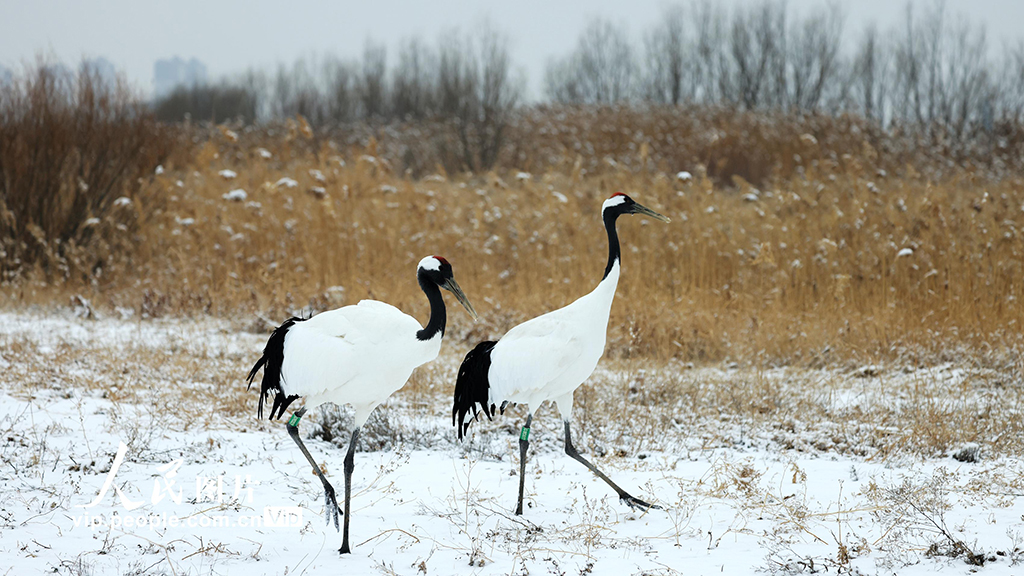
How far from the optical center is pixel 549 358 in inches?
A: 149

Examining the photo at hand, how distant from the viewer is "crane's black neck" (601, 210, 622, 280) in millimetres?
3957

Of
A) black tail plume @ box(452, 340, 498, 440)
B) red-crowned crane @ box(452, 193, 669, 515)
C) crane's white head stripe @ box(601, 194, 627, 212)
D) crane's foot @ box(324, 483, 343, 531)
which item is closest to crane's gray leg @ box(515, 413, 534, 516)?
red-crowned crane @ box(452, 193, 669, 515)

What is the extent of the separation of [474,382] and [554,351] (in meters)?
0.58

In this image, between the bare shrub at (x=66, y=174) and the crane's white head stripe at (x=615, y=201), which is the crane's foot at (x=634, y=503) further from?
the bare shrub at (x=66, y=174)

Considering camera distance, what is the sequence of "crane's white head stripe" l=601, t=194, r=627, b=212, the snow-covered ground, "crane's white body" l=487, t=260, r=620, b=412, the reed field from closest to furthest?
the snow-covered ground → the reed field → "crane's white body" l=487, t=260, r=620, b=412 → "crane's white head stripe" l=601, t=194, r=627, b=212

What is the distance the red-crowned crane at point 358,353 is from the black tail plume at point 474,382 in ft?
1.78

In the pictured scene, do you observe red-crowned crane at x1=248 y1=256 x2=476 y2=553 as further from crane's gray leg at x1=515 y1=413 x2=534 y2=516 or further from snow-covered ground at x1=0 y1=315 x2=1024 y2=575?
crane's gray leg at x1=515 y1=413 x2=534 y2=516

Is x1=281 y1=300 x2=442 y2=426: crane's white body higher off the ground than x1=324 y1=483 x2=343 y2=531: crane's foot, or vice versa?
x1=281 y1=300 x2=442 y2=426: crane's white body

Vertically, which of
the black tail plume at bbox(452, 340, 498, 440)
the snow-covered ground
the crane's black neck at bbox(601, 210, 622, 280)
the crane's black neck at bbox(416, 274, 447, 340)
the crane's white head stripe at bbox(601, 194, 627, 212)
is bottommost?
the snow-covered ground

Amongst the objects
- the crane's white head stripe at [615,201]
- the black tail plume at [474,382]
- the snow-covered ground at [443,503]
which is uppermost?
the crane's white head stripe at [615,201]

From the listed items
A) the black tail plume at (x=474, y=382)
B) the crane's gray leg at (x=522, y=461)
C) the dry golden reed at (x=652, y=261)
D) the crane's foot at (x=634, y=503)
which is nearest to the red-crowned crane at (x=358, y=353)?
the black tail plume at (x=474, y=382)

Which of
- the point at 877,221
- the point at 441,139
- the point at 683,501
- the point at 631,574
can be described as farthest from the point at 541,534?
the point at 441,139

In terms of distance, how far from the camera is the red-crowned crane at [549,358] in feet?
12.5

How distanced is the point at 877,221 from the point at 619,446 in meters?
6.03
